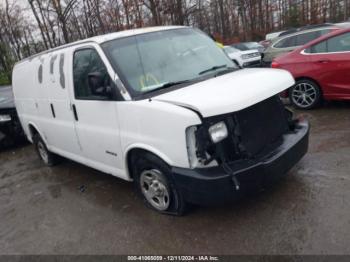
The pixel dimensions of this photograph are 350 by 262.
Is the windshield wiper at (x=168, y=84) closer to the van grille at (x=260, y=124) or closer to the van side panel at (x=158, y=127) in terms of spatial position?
the van side panel at (x=158, y=127)

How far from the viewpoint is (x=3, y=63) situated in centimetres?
3272

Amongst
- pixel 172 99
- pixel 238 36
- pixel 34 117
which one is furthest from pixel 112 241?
pixel 238 36

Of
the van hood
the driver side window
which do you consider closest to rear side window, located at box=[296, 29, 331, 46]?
the van hood

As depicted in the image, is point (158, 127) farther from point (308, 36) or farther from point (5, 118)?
point (308, 36)

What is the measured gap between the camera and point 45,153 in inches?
247

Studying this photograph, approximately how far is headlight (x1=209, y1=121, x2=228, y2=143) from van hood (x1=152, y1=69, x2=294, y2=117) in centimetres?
20

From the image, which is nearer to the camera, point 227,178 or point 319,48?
point 227,178

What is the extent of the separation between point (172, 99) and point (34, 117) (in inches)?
148

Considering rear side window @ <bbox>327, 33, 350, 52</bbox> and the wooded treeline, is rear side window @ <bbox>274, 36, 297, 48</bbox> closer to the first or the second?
rear side window @ <bbox>327, 33, 350, 52</bbox>

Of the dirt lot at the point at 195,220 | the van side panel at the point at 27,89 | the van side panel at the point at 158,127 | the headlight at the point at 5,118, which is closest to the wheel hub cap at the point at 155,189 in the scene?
the dirt lot at the point at 195,220

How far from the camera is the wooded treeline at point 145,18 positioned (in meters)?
22.9

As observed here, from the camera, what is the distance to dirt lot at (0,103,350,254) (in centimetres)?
308

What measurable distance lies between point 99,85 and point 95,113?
49 cm

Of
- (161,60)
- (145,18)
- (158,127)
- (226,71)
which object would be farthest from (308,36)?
(145,18)
